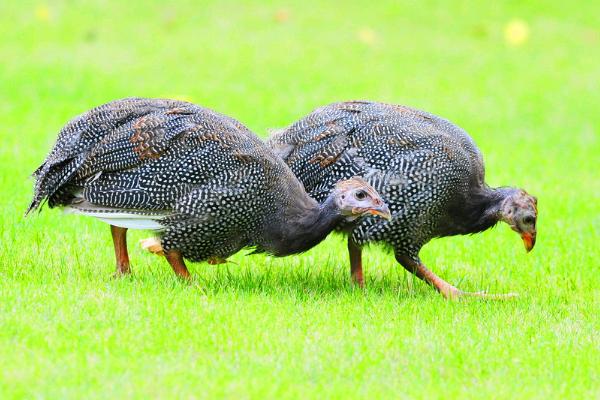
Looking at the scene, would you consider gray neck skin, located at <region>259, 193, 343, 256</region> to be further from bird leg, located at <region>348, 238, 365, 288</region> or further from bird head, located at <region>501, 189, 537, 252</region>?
bird head, located at <region>501, 189, 537, 252</region>

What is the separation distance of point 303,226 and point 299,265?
107 centimetres

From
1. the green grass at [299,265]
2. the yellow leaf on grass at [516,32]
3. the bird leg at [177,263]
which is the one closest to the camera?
the green grass at [299,265]

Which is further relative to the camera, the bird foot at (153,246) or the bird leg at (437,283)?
the bird foot at (153,246)

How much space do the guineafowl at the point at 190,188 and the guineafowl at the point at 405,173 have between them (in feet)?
1.08

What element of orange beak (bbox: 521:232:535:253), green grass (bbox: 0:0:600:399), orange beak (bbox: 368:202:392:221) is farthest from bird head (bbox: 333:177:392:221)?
orange beak (bbox: 521:232:535:253)

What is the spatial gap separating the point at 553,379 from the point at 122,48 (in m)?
11.8

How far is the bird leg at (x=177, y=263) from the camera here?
604cm

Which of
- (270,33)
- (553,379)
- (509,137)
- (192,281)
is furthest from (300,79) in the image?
(553,379)

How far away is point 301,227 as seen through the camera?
19.4 feet

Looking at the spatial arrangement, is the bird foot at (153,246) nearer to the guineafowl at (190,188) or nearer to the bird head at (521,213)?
the guineafowl at (190,188)

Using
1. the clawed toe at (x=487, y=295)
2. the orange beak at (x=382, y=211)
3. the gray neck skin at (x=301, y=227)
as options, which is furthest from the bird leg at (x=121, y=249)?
the clawed toe at (x=487, y=295)

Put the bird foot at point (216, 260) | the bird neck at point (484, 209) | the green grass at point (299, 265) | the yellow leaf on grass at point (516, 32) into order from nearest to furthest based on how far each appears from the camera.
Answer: the green grass at point (299, 265) < the bird foot at point (216, 260) < the bird neck at point (484, 209) < the yellow leaf on grass at point (516, 32)

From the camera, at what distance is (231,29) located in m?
16.0

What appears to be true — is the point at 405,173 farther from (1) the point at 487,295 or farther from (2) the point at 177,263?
(2) the point at 177,263
